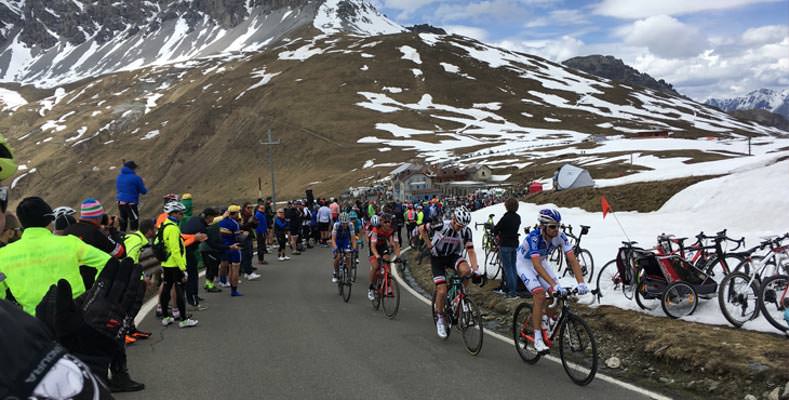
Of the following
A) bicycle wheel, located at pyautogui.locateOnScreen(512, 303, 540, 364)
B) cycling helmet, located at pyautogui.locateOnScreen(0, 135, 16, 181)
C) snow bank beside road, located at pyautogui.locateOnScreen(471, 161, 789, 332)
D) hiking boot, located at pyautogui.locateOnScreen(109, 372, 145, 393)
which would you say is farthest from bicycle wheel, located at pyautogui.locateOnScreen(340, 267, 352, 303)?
cycling helmet, located at pyautogui.locateOnScreen(0, 135, 16, 181)

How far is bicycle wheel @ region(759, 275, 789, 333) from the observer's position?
7.37 meters

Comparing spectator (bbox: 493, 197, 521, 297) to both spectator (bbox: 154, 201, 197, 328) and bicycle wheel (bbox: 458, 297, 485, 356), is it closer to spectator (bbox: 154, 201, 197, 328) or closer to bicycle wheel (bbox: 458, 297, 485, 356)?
bicycle wheel (bbox: 458, 297, 485, 356)

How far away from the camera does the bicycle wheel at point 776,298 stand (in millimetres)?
7367

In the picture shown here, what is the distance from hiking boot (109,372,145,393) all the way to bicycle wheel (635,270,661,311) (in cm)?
735

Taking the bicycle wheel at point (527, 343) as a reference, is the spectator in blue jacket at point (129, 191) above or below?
above

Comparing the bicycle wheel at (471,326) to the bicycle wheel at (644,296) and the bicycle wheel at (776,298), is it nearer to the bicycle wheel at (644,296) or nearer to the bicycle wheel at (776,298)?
the bicycle wheel at (644,296)

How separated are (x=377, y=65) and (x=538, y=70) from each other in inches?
2089

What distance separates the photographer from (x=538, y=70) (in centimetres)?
16688

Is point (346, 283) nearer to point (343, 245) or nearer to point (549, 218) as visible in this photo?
point (343, 245)

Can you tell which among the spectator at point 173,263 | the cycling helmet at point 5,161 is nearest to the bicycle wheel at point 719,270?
the spectator at point 173,263

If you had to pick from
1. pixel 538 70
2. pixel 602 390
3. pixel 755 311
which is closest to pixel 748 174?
pixel 755 311

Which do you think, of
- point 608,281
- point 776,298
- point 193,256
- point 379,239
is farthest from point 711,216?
point 193,256

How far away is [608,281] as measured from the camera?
1133 centimetres

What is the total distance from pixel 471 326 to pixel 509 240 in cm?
420
